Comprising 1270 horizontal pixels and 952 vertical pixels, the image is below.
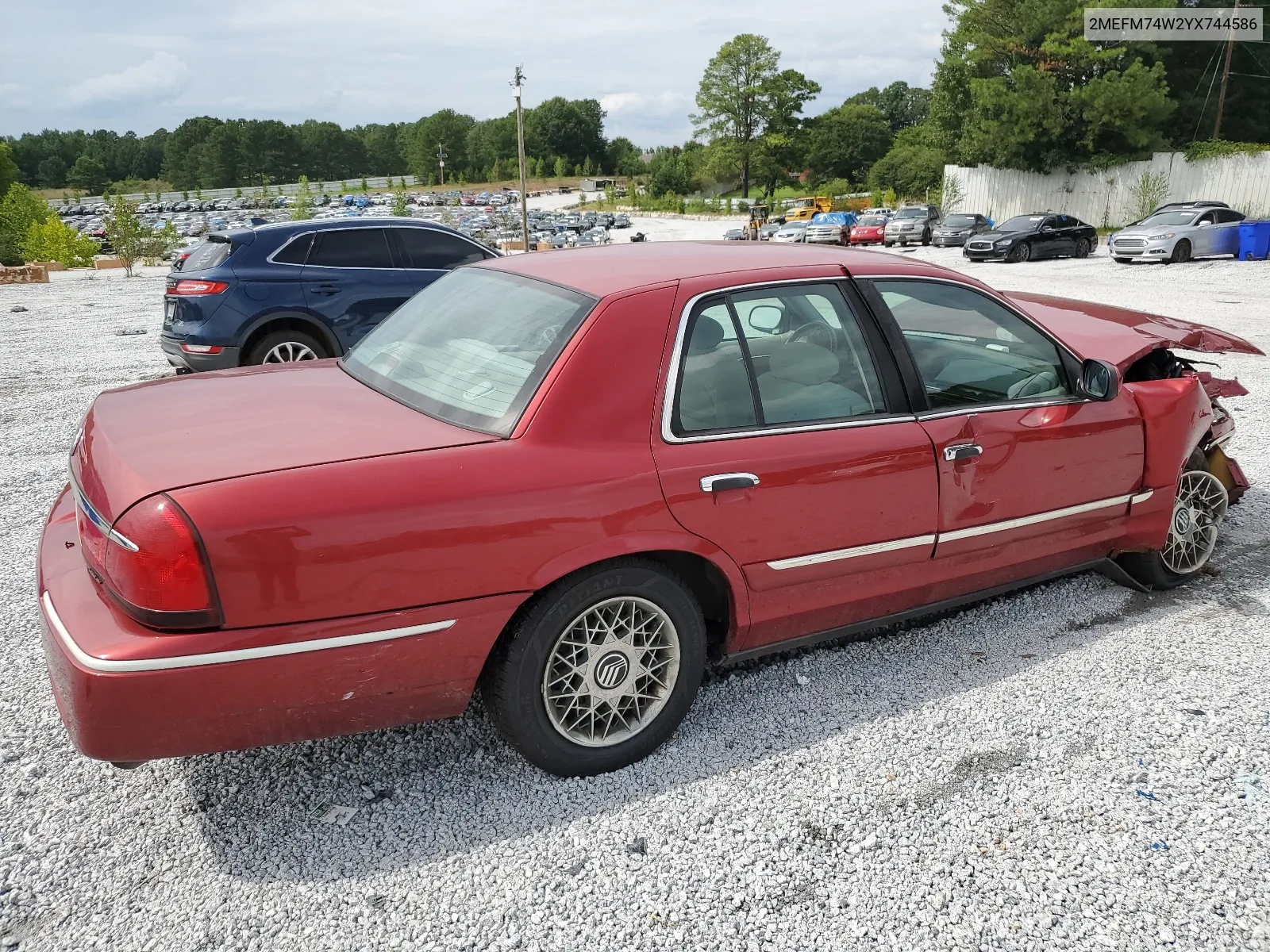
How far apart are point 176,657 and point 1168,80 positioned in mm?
54854

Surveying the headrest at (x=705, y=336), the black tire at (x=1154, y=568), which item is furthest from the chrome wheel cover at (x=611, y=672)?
the black tire at (x=1154, y=568)

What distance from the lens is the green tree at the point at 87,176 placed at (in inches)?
5856

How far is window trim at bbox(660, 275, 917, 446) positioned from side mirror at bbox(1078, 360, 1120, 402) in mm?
908

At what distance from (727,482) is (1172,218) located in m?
27.5

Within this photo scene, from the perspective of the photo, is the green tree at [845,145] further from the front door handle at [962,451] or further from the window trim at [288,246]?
the front door handle at [962,451]

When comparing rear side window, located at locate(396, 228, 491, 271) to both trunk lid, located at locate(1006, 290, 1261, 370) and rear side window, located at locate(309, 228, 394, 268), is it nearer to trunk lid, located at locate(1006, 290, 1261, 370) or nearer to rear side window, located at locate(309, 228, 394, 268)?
rear side window, located at locate(309, 228, 394, 268)

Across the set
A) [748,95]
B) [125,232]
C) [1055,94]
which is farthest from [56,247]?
[748,95]

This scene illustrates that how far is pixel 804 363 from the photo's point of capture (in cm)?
336

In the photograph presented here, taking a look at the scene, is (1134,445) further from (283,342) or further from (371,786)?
(283,342)

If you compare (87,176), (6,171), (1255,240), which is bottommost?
(1255,240)

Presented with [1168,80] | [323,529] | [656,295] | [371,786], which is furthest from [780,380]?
[1168,80]

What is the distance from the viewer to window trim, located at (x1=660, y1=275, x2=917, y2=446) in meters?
2.98

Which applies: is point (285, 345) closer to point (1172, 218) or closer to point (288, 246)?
point (288, 246)

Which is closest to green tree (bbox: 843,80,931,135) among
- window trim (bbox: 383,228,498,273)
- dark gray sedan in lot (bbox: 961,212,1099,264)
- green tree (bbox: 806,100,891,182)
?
green tree (bbox: 806,100,891,182)
